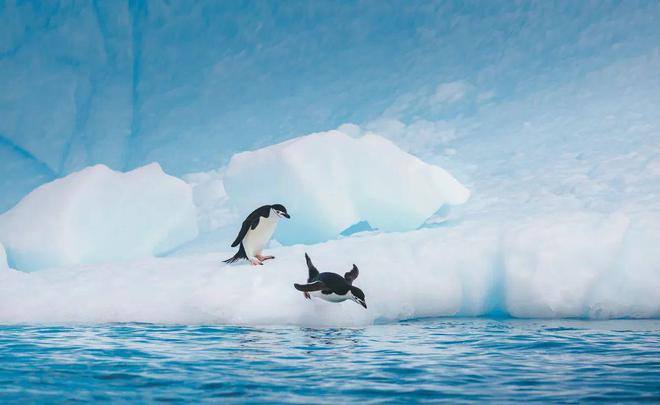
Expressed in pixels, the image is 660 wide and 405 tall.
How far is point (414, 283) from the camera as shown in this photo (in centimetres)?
811

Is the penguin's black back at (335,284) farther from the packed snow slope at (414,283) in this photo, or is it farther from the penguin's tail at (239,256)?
the penguin's tail at (239,256)

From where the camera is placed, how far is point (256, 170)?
633 inches

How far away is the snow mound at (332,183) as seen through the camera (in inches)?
626

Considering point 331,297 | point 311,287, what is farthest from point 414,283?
point 311,287

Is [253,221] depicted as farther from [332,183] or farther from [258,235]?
[332,183]

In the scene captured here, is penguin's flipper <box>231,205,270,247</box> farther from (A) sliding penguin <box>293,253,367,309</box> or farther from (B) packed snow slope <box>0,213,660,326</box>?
(A) sliding penguin <box>293,253,367,309</box>

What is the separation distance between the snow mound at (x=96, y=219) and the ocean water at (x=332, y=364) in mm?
8965

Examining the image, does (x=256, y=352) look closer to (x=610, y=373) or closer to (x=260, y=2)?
(x=610, y=373)

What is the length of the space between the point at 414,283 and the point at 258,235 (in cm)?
217

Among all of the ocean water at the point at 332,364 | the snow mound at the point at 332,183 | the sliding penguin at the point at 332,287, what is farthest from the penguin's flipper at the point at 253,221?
the snow mound at the point at 332,183

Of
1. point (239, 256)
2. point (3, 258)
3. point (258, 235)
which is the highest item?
point (3, 258)

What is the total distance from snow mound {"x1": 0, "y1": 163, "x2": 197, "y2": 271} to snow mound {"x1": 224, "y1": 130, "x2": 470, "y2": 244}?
184 cm

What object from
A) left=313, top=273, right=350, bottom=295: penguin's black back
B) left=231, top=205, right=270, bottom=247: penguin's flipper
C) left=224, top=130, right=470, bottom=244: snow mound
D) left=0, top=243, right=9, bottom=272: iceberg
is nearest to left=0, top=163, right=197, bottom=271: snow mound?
left=0, top=243, right=9, bottom=272: iceberg

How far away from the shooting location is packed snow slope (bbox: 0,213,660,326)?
7.33 metres
